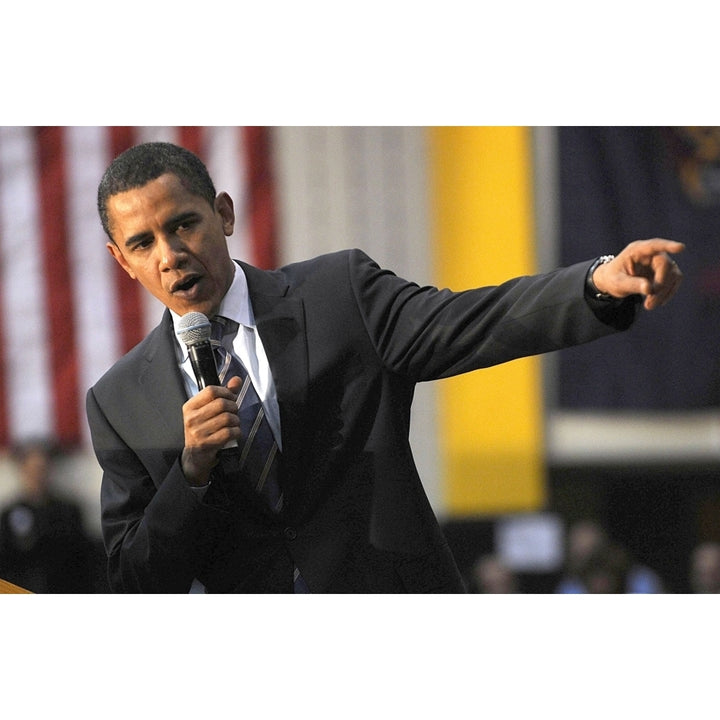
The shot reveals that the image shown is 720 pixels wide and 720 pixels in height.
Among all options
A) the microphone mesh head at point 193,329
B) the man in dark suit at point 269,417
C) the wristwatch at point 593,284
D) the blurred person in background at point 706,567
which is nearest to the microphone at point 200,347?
the microphone mesh head at point 193,329

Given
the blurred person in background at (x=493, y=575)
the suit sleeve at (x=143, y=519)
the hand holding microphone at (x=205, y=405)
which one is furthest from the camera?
the blurred person in background at (x=493, y=575)

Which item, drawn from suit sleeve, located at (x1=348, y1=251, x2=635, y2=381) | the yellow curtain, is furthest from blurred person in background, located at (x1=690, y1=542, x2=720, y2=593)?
suit sleeve, located at (x1=348, y1=251, x2=635, y2=381)

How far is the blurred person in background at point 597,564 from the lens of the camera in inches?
130

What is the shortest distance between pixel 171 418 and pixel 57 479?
65 cm

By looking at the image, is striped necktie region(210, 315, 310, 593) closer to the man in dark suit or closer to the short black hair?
the man in dark suit

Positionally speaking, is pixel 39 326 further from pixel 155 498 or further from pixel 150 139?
pixel 155 498

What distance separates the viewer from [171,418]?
293 centimetres

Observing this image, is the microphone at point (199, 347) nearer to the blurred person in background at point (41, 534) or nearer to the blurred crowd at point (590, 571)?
the blurred person in background at point (41, 534)

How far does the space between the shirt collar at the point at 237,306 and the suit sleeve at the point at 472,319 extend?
0.29 metres

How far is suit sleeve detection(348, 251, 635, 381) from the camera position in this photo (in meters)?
2.43

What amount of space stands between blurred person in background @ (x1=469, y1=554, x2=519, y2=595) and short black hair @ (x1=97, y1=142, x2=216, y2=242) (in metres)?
1.32

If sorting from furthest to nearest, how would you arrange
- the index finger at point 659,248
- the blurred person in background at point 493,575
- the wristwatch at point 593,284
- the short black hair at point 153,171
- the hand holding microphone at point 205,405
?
the blurred person in background at point 493,575
the short black hair at point 153,171
the hand holding microphone at point 205,405
the wristwatch at point 593,284
the index finger at point 659,248
